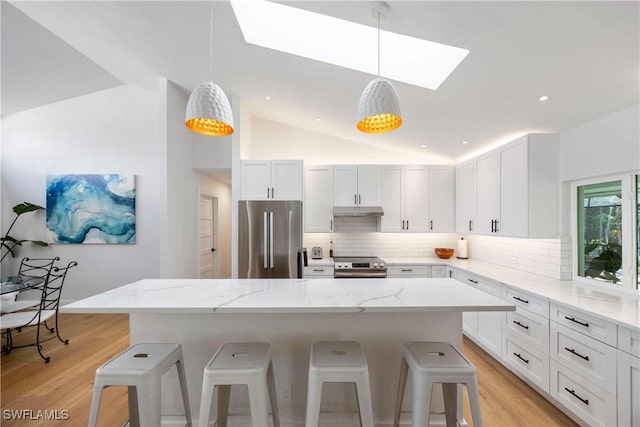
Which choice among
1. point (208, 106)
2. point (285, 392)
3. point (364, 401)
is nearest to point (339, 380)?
point (364, 401)

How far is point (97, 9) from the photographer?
8.41ft

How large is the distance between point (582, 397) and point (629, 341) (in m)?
0.59

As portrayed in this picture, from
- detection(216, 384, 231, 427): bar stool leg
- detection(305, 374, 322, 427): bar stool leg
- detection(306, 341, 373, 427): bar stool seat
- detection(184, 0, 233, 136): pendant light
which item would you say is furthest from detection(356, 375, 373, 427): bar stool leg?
detection(184, 0, 233, 136): pendant light

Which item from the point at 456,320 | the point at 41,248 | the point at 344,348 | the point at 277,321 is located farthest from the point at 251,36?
the point at 41,248

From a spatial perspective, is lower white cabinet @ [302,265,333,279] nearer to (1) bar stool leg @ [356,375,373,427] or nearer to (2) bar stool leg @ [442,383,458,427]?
(2) bar stool leg @ [442,383,458,427]

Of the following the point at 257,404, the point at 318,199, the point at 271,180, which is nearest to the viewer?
the point at 257,404

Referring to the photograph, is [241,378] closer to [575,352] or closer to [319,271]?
[575,352]

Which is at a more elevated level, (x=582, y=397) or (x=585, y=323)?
(x=585, y=323)

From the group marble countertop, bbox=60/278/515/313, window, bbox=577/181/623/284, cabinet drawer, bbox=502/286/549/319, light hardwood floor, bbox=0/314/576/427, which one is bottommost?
light hardwood floor, bbox=0/314/576/427

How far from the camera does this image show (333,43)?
2537 millimetres

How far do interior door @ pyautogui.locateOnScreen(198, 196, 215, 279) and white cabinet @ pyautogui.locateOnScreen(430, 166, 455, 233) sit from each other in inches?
136

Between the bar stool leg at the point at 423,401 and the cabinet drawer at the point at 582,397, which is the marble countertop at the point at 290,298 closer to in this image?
the bar stool leg at the point at 423,401

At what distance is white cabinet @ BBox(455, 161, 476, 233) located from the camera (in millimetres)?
3670

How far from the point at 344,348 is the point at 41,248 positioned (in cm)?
567
